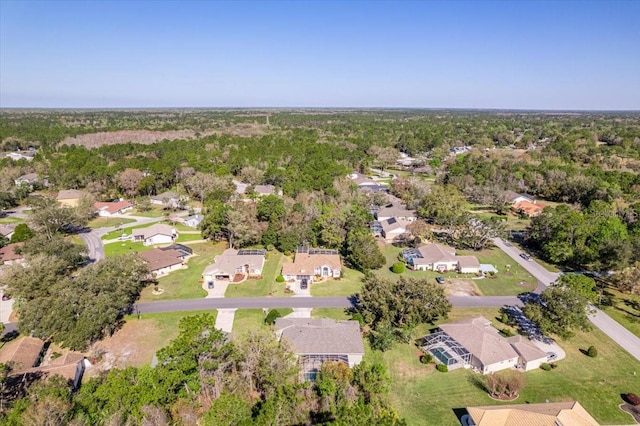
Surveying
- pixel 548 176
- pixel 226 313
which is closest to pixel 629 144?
pixel 548 176

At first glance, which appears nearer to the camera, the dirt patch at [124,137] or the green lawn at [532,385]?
the green lawn at [532,385]

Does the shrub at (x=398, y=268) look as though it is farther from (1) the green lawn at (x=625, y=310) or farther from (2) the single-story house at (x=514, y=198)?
(2) the single-story house at (x=514, y=198)

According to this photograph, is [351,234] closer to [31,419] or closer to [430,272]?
[430,272]

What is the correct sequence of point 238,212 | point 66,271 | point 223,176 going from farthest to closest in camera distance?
1. point 223,176
2. point 238,212
3. point 66,271

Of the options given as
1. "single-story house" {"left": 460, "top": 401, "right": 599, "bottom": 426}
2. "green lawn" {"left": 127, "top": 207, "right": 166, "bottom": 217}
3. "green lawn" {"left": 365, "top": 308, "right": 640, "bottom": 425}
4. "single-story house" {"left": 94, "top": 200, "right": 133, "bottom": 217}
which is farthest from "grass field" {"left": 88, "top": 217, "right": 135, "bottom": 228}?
"single-story house" {"left": 460, "top": 401, "right": 599, "bottom": 426}

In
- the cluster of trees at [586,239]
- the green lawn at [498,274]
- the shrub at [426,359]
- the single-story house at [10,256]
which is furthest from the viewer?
the single-story house at [10,256]

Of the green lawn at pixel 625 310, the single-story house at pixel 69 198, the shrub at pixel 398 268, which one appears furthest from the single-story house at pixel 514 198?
the single-story house at pixel 69 198
